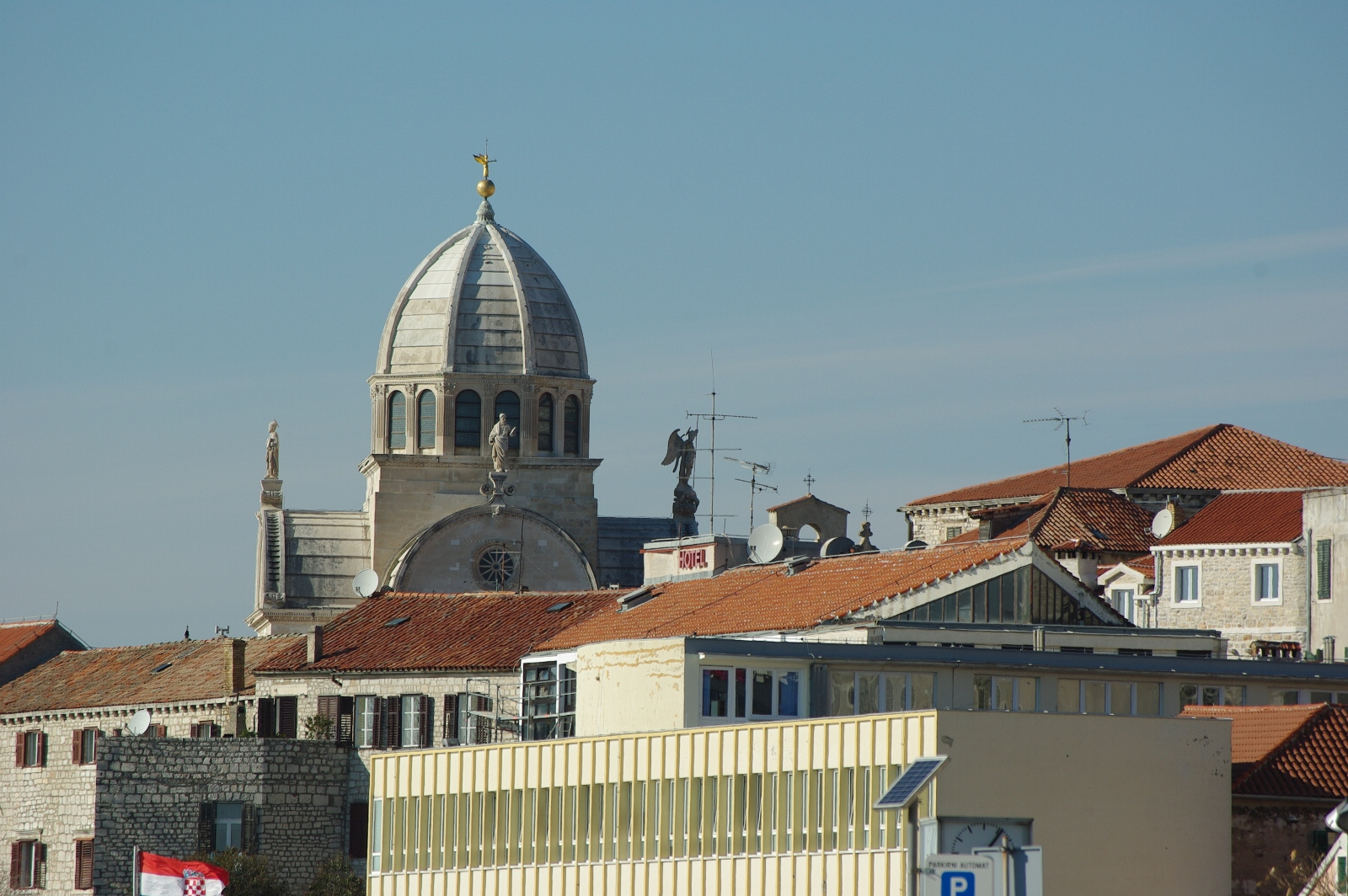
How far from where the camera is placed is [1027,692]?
42.2m

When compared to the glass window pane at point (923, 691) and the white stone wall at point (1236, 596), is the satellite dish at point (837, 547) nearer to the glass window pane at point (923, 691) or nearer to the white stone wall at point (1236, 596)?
A: the white stone wall at point (1236, 596)

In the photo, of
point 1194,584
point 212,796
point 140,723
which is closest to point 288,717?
point 212,796

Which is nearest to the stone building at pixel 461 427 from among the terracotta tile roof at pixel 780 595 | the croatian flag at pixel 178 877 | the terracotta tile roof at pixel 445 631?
the terracotta tile roof at pixel 445 631

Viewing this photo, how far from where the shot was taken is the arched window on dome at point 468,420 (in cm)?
8238

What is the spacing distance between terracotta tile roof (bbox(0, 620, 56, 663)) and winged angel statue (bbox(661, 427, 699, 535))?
689 inches

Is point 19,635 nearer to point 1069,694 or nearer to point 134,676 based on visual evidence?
point 134,676

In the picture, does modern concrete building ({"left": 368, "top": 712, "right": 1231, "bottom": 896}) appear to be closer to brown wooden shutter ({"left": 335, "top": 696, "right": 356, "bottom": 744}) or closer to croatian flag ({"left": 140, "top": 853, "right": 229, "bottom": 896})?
croatian flag ({"left": 140, "top": 853, "right": 229, "bottom": 896})

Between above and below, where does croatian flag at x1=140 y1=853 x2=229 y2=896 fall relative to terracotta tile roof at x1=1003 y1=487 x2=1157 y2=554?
below

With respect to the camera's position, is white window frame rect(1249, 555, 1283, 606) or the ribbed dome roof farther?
the ribbed dome roof

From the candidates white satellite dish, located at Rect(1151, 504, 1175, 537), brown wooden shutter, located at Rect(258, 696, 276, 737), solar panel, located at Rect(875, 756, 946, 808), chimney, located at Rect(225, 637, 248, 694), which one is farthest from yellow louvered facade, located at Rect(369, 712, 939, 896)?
white satellite dish, located at Rect(1151, 504, 1175, 537)

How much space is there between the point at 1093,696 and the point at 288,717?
21.5 meters

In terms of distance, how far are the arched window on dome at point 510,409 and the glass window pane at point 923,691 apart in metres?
41.2

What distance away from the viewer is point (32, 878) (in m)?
64.3

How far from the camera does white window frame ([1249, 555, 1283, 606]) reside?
60.3 metres
